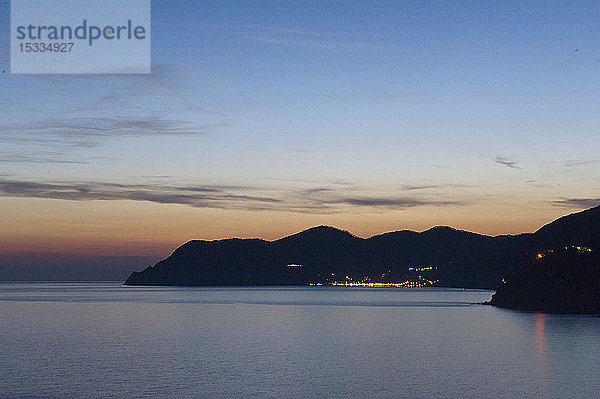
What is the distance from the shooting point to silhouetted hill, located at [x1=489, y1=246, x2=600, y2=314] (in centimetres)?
14477

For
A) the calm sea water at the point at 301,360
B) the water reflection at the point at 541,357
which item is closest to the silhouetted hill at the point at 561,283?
the calm sea water at the point at 301,360

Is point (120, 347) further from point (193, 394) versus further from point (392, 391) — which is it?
point (392, 391)

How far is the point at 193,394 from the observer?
51.2 meters

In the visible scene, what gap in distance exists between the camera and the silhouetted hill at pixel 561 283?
145 m

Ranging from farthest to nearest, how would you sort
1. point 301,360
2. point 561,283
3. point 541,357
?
point 561,283 → point 541,357 → point 301,360

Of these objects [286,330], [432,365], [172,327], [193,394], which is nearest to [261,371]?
[193,394]

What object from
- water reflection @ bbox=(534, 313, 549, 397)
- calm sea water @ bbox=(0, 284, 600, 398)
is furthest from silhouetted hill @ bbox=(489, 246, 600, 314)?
water reflection @ bbox=(534, 313, 549, 397)

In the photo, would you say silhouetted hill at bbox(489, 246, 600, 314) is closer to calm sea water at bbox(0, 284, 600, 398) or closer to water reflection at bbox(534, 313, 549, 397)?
calm sea water at bbox(0, 284, 600, 398)

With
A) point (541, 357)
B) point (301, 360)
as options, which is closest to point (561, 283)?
point (541, 357)

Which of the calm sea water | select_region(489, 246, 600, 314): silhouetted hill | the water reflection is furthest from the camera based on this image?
select_region(489, 246, 600, 314): silhouetted hill

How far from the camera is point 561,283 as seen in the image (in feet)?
502

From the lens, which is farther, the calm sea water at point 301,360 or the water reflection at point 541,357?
the water reflection at point 541,357

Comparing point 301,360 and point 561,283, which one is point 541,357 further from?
point 561,283

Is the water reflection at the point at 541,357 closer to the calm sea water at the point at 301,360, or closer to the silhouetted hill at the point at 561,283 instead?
the calm sea water at the point at 301,360
